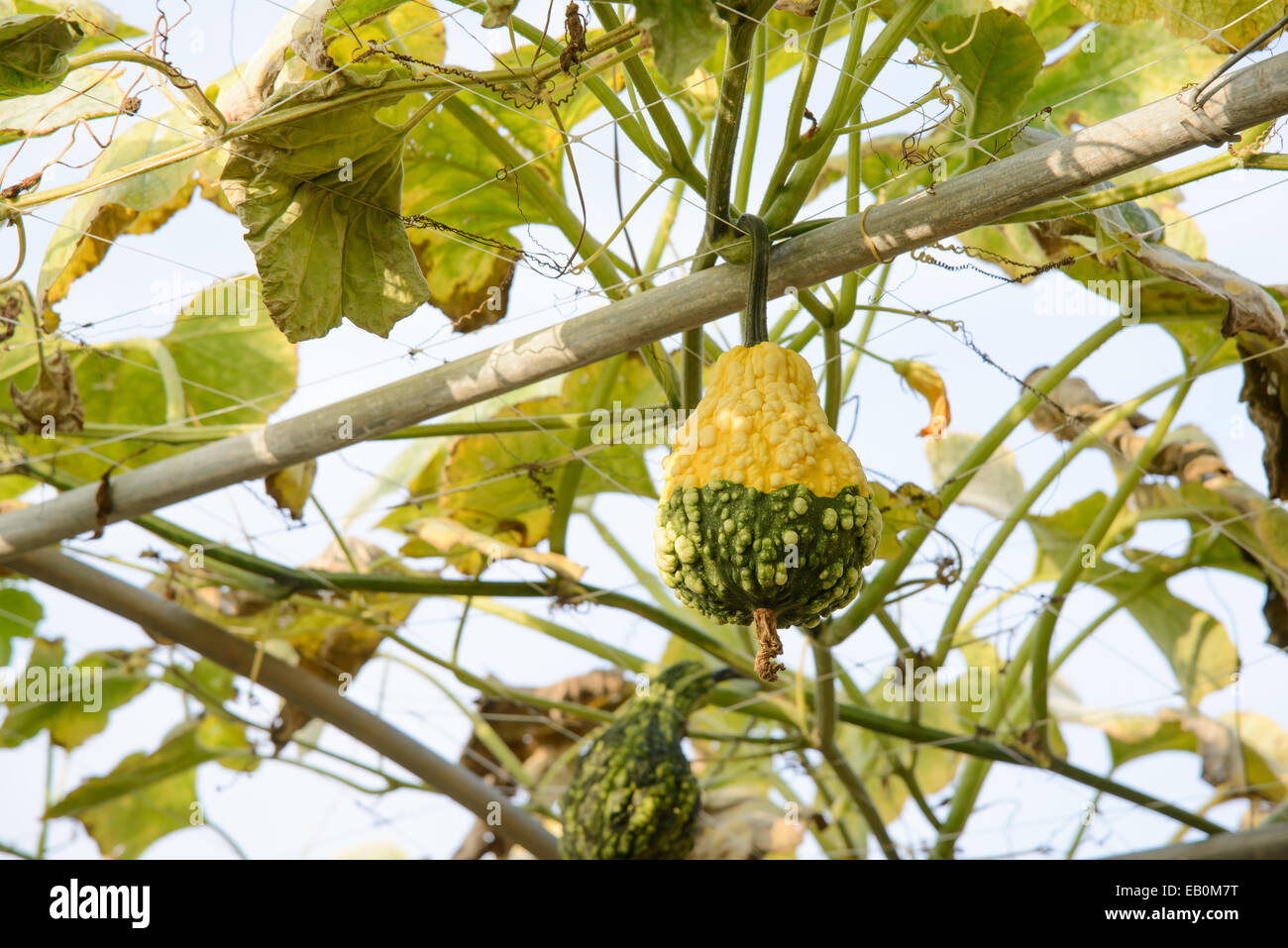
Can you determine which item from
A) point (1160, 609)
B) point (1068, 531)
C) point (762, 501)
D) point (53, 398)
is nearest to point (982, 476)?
point (1068, 531)

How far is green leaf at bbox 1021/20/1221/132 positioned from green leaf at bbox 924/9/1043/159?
637 millimetres

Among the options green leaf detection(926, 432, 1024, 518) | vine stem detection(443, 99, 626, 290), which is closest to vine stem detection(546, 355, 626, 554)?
vine stem detection(443, 99, 626, 290)

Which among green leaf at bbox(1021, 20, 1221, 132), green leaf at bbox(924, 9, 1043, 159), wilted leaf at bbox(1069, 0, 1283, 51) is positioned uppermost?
green leaf at bbox(1021, 20, 1221, 132)

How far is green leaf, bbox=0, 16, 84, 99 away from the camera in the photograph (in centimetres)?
90

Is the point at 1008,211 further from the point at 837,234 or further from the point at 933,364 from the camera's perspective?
the point at 933,364

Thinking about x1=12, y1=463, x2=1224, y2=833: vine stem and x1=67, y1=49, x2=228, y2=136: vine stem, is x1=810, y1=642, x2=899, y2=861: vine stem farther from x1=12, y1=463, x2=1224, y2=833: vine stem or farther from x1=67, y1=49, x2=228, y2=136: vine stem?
x1=67, y1=49, x2=228, y2=136: vine stem

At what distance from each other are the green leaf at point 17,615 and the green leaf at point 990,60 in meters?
2.35

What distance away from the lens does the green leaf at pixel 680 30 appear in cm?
71

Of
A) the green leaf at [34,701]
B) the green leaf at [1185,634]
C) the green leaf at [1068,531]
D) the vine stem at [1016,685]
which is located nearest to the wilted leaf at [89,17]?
the vine stem at [1016,685]

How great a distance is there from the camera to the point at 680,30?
2.35 feet

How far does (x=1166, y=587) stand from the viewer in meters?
2.12

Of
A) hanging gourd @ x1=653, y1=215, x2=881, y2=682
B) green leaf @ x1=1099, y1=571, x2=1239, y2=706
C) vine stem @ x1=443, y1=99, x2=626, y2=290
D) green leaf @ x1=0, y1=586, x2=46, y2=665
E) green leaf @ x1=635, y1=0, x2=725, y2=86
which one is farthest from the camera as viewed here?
green leaf @ x1=0, y1=586, x2=46, y2=665
